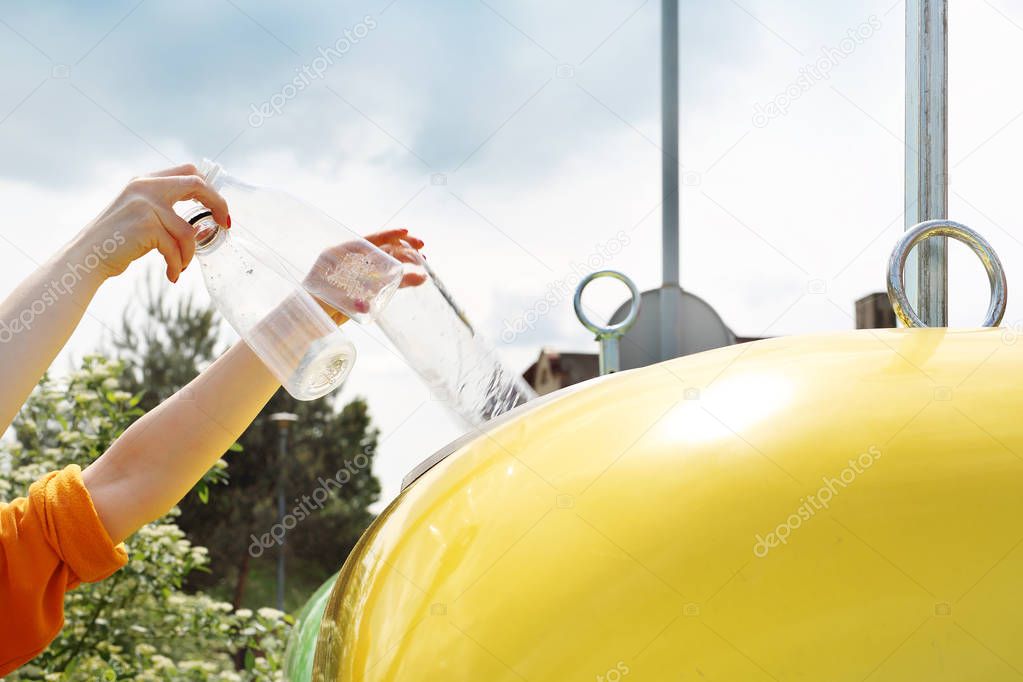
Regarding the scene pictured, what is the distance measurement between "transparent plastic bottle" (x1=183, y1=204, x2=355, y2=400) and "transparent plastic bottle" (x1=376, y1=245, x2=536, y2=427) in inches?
10.0

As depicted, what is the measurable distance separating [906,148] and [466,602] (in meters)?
1.34

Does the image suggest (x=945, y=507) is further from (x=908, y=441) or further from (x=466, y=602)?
(x=466, y=602)

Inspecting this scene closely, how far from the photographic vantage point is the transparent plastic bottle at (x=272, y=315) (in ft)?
4.99

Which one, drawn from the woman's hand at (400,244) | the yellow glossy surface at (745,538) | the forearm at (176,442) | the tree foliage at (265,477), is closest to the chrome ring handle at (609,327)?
the woman's hand at (400,244)

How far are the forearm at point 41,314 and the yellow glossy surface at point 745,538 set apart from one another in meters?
0.56

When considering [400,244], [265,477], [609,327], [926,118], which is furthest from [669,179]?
[265,477]

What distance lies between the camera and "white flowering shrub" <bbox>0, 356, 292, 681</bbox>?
3.87m

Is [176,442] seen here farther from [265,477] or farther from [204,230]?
[265,477]

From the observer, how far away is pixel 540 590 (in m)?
1.00

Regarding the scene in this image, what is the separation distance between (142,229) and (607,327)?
3.44 ft

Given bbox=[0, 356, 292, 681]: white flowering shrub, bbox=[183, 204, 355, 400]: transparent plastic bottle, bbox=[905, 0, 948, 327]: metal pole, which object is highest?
bbox=[905, 0, 948, 327]: metal pole

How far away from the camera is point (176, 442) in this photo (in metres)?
1.68

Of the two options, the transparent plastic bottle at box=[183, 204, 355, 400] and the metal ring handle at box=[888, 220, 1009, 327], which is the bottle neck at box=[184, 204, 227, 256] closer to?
the transparent plastic bottle at box=[183, 204, 355, 400]

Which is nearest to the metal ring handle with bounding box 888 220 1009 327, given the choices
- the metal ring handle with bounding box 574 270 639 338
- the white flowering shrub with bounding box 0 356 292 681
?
the metal ring handle with bounding box 574 270 639 338
